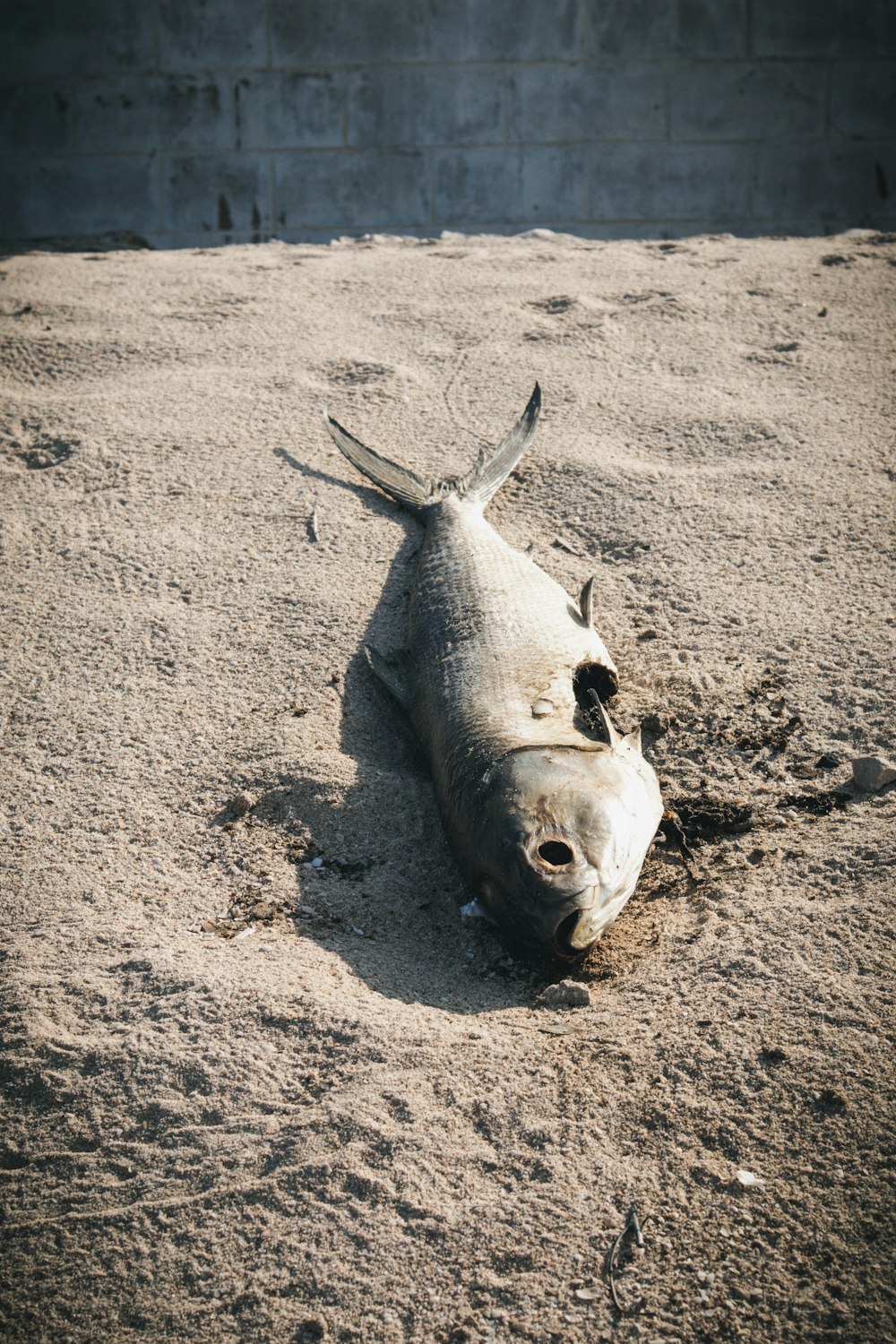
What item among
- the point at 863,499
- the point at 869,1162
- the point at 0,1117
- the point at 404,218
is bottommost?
the point at 0,1117

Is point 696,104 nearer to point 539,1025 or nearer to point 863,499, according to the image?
point 863,499

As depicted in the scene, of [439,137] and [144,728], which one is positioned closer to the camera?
[144,728]

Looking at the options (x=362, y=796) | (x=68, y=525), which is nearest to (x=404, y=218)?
(x=68, y=525)

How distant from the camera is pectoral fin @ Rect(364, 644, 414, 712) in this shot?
3.62 metres

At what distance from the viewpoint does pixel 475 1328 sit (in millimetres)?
1989

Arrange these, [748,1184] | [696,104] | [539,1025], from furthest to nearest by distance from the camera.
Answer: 1. [696,104]
2. [539,1025]
3. [748,1184]

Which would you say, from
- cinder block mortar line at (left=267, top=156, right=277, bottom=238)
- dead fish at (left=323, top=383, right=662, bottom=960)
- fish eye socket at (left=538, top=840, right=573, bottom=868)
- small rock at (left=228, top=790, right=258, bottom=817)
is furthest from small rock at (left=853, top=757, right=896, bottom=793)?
cinder block mortar line at (left=267, top=156, right=277, bottom=238)

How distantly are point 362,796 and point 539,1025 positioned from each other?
1.02m

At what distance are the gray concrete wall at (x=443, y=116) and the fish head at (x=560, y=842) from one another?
266 inches

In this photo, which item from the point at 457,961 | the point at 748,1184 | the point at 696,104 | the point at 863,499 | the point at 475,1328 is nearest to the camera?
the point at 475,1328

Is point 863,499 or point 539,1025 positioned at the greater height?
point 863,499

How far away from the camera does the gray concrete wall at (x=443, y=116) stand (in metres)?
8.20

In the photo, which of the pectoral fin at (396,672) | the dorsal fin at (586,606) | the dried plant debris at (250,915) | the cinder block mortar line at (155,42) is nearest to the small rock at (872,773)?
the dorsal fin at (586,606)

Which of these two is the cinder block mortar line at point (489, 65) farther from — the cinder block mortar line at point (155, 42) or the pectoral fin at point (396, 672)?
the pectoral fin at point (396, 672)
